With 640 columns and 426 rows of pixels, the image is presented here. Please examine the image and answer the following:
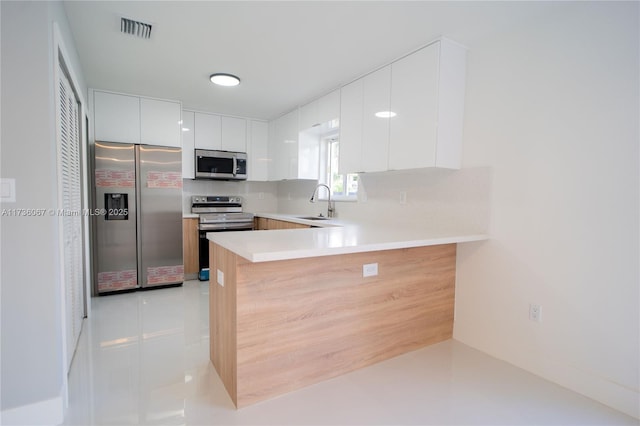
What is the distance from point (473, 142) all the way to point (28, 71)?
108 inches

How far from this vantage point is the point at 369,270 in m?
2.12

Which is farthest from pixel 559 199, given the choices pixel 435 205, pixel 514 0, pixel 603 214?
pixel 514 0

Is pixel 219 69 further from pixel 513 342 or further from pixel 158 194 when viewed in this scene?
pixel 513 342

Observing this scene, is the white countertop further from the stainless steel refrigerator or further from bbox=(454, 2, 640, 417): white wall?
the stainless steel refrigerator

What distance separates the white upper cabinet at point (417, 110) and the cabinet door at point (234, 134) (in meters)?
2.37

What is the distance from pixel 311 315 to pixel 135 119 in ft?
10.9

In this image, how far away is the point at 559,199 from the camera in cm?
197

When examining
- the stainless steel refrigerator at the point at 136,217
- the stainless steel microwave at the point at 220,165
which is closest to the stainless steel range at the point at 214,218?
the stainless steel refrigerator at the point at 136,217

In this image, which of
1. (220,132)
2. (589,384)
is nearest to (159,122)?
(220,132)

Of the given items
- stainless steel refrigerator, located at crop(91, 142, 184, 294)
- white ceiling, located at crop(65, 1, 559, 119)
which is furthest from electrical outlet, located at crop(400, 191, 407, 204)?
stainless steel refrigerator, located at crop(91, 142, 184, 294)

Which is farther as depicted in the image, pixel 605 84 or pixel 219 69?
pixel 219 69

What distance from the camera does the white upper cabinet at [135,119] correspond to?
141 inches

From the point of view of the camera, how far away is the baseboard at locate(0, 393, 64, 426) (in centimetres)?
150

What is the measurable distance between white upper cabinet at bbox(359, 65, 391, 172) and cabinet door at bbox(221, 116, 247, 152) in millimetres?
2386
